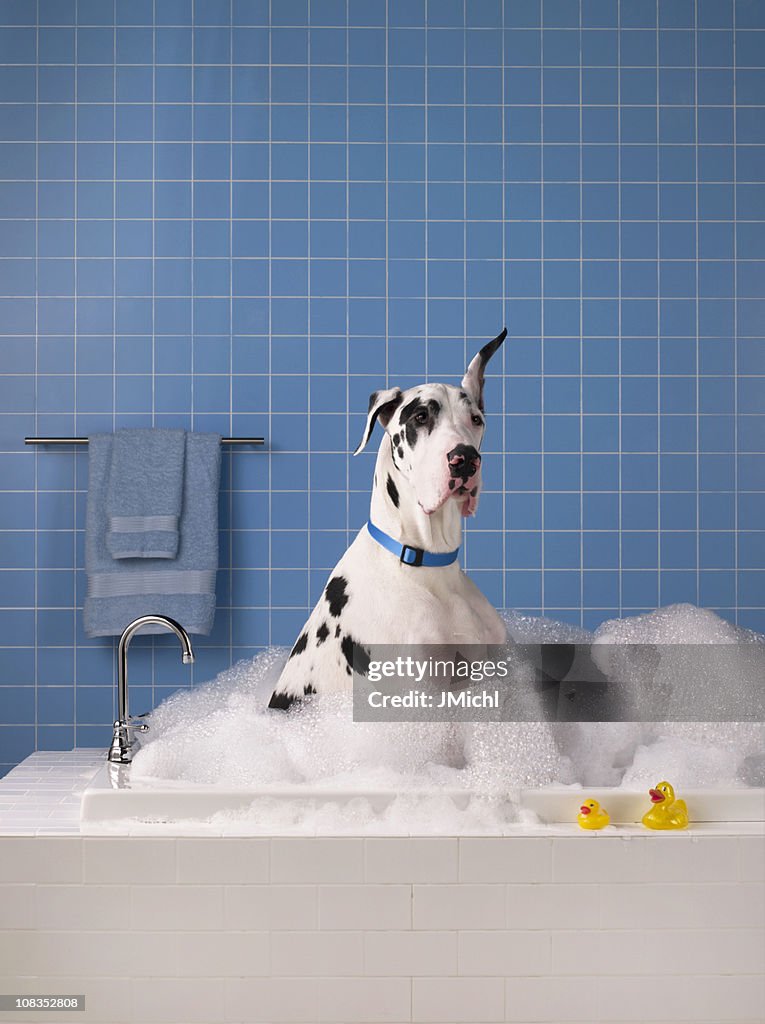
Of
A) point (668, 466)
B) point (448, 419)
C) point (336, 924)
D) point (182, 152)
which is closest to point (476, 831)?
point (336, 924)

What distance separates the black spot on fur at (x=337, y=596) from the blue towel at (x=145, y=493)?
82 centimetres

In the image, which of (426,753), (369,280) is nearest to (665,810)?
(426,753)

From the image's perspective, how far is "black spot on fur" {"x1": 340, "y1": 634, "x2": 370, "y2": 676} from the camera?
1.76 m

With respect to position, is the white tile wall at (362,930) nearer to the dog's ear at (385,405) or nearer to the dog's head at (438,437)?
the dog's head at (438,437)

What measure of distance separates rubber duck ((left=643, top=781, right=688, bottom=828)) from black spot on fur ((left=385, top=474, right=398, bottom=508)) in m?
0.67

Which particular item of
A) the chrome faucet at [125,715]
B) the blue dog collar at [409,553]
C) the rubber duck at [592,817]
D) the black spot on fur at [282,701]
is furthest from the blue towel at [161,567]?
the rubber duck at [592,817]

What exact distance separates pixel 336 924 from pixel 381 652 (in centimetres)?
47

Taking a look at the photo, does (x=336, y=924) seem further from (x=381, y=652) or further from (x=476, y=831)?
→ (x=381, y=652)

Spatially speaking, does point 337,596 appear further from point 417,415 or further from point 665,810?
point 665,810

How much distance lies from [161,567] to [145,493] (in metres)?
0.20

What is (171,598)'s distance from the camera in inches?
100

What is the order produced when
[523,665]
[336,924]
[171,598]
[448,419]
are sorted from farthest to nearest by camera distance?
1. [171,598]
2. [523,665]
3. [448,419]
4. [336,924]

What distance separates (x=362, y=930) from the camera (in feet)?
4.98

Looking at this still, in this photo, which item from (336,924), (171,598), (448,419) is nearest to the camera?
(336,924)
